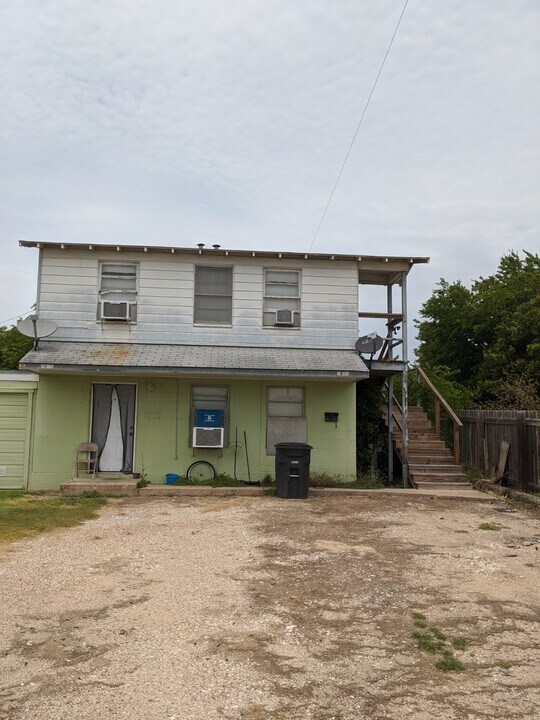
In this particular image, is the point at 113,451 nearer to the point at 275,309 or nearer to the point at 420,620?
the point at 275,309

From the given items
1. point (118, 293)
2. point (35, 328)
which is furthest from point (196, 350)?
point (35, 328)

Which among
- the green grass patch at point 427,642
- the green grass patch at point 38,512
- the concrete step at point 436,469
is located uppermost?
the concrete step at point 436,469

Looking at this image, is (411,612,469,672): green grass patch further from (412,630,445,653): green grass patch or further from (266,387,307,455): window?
(266,387,307,455): window

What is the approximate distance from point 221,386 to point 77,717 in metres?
10.5

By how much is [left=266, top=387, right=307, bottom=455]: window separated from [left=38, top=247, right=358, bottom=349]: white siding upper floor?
117 centimetres

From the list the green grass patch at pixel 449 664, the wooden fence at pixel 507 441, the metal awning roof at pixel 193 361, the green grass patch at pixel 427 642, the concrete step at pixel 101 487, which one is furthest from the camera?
the wooden fence at pixel 507 441

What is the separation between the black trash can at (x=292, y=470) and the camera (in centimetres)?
1199

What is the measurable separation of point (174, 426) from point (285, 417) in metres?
2.51

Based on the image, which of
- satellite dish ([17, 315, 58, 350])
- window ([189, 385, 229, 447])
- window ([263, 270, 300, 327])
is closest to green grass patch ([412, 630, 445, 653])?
window ([189, 385, 229, 447])

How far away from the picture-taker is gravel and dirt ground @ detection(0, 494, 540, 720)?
12.1 ft

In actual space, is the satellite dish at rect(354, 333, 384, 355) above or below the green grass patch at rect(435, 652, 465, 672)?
above

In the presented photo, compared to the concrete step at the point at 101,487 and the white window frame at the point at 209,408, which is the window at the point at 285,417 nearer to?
the white window frame at the point at 209,408

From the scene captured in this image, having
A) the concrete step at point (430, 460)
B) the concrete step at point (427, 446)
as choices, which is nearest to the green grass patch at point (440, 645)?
the concrete step at point (430, 460)

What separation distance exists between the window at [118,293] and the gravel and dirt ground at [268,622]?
5.83m
